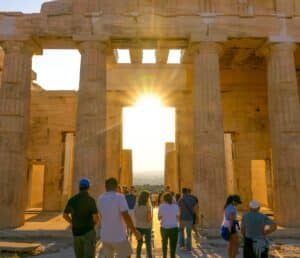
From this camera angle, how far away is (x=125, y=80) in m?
21.1

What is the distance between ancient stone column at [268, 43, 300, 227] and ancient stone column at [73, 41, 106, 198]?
6897 millimetres

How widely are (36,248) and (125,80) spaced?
12879 mm

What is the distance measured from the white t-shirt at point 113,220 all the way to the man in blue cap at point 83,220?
461 mm

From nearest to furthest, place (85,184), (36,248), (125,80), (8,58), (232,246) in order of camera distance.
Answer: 1. (85,184)
2. (232,246)
3. (36,248)
4. (8,58)
5. (125,80)

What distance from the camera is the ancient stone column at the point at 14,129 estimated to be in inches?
543

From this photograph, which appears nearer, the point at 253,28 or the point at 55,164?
the point at 253,28

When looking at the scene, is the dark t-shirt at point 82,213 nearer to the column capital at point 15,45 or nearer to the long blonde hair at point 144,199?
the long blonde hair at point 144,199

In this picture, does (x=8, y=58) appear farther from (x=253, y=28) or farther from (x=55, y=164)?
(x=253, y=28)

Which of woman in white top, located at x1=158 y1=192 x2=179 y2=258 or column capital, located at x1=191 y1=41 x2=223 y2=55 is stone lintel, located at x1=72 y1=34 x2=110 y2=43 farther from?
woman in white top, located at x1=158 y1=192 x2=179 y2=258

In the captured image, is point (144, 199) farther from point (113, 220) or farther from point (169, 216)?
point (113, 220)

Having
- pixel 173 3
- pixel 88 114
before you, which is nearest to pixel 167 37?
pixel 173 3

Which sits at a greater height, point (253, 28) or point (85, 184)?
point (253, 28)

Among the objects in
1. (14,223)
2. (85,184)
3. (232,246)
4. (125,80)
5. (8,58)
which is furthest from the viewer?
(125,80)

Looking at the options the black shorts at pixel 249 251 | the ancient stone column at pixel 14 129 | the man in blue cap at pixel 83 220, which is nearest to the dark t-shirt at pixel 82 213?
the man in blue cap at pixel 83 220
